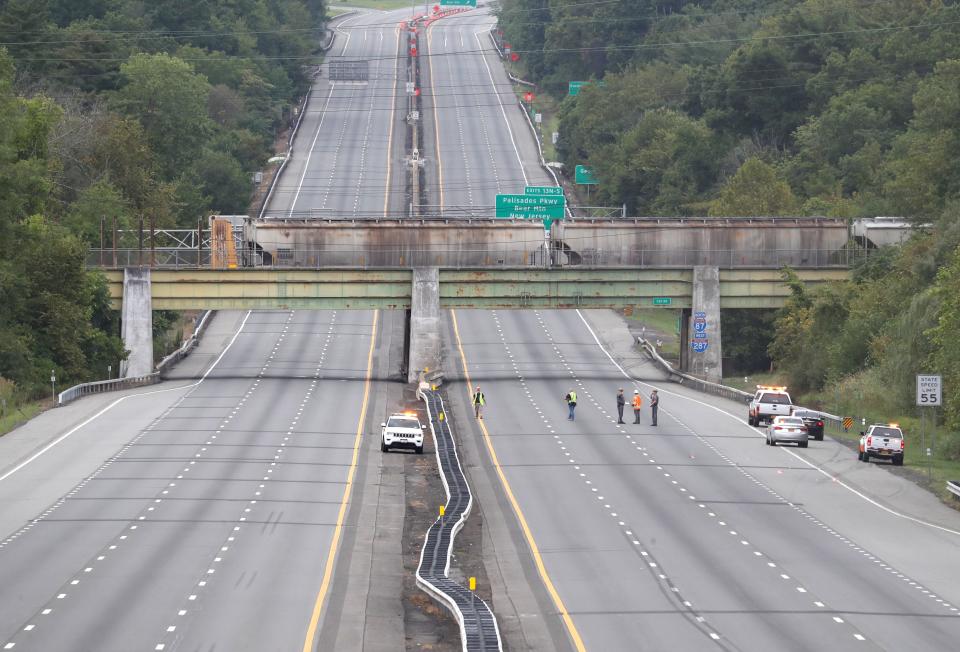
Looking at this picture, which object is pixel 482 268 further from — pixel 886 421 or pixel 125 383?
pixel 886 421

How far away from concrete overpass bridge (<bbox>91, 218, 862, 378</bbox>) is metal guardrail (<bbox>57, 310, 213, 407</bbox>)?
8.78 feet

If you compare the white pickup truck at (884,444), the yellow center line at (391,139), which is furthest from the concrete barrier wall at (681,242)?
the yellow center line at (391,139)

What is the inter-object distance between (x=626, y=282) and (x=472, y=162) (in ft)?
208

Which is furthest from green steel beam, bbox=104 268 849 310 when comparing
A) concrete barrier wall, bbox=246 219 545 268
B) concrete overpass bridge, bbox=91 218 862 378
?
concrete barrier wall, bbox=246 219 545 268

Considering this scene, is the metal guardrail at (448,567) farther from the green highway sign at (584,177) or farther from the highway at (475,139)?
the green highway sign at (584,177)

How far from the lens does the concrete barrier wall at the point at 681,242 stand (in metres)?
89.9

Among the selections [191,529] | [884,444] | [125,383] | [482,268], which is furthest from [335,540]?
[482,268]

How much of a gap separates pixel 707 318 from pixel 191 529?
1872 inches

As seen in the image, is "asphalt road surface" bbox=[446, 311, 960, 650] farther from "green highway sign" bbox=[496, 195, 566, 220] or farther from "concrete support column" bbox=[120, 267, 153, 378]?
"green highway sign" bbox=[496, 195, 566, 220]

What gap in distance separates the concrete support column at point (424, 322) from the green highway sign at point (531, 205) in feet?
37.8

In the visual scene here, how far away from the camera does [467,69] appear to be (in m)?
195

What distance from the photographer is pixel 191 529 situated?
1678 inches

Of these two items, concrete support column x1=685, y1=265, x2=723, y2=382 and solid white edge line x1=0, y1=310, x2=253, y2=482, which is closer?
Answer: solid white edge line x1=0, y1=310, x2=253, y2=482

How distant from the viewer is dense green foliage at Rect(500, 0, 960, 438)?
7581 centimetres
